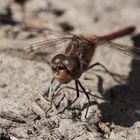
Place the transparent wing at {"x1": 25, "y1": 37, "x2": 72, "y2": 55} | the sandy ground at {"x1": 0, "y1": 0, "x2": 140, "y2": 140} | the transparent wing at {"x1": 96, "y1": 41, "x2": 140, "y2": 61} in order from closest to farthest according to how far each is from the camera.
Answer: the sandy ground at {"x1": 0, "y1": 0, "x2": 140, "y2": 140}, the transparent wing at {"x1": 96, "y1": 41, "x2": 140, "y2": 61}, the transparent wing at {"x1": 25, "y1": 37, "x2": 72, "y2": 55}

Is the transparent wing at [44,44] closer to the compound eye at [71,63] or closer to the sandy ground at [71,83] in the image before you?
the sandy ground at [71,83]

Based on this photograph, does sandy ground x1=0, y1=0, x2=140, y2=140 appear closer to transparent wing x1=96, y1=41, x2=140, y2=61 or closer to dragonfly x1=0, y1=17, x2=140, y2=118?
dragonfly x1=0, y1=17, x2=140, y2=118

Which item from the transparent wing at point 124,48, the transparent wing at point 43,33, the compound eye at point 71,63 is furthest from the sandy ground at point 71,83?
the compound eye at point 71,63

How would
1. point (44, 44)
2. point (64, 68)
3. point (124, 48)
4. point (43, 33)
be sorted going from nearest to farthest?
point (64, 68), point (124, 48), point (44, 44), point (43, 33)

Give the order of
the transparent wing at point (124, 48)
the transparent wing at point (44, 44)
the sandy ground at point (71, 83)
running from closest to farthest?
the sandy ground at point (71, 83) < the transparent wing at point (124, 48) < the transparent wing at point (44, 44)

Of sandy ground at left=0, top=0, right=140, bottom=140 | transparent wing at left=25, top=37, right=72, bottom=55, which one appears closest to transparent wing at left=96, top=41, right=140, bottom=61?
sandy ground at left=0, top=0, right=140, bottom=140

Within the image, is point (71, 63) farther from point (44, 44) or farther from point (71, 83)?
point (44, 44)

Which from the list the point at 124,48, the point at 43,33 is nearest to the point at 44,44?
the point at 43,33
